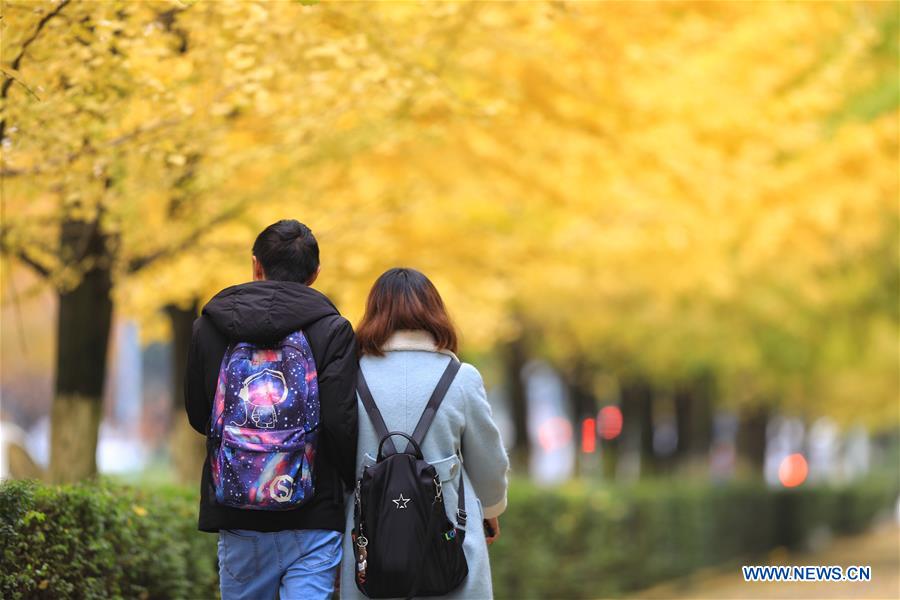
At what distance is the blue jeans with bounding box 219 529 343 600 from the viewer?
4191 mm

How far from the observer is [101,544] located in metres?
5.62

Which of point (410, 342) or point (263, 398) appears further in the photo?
point (410, 342)

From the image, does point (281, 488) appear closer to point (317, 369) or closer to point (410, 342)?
point (317, 369)

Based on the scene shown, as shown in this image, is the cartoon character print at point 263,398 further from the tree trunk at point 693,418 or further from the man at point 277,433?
the tree trunk at point 693,418

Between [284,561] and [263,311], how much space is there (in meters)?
0.79

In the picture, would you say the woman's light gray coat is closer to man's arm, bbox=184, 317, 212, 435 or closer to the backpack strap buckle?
the backpack strap buckle

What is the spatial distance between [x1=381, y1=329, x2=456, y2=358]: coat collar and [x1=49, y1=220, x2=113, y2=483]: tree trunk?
5054 millimetres

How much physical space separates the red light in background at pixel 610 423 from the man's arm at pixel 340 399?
69.2ft

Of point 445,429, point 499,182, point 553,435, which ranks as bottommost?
point 553,435

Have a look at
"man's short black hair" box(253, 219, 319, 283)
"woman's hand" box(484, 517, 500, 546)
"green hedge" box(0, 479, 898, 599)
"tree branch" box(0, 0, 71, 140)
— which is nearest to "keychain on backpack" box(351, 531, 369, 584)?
"woman's hand" box(484, 517, 500, 546)

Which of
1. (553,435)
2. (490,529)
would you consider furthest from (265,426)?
(553,435)

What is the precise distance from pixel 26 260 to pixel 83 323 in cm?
58

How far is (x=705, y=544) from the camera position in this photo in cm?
1845

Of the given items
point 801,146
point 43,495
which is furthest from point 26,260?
point 801,146
